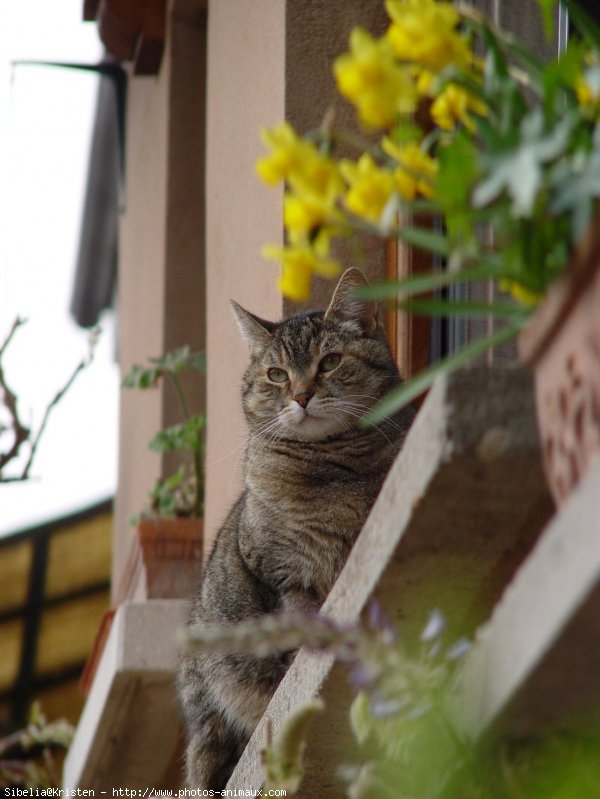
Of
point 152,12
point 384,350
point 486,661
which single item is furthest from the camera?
point 152,12

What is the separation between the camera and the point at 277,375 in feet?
10.1

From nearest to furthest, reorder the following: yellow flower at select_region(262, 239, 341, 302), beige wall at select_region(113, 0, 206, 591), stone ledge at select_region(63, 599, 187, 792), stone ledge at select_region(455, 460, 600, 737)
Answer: stone ledge at select_region(455, 460, 600, 737) → yellow flower at select_region(262, 239, 341, 302) → stone ledge at select_region(63, 599, 187, 792) → beige wall at select_region(113, 0, 206, 591)

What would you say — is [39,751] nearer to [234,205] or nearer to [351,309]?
[234,205]

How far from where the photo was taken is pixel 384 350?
305 cm

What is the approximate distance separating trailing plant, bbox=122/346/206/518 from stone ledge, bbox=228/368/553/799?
245cm

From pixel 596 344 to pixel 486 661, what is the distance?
371 millimetres

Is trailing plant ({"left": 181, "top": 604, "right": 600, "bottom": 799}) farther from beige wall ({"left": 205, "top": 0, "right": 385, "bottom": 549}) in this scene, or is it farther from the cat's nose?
beige wall ({"left": 205, "top": 0, "right": 385, "bottom": 549})

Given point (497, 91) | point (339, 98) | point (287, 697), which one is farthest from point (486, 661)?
point (339, 98)

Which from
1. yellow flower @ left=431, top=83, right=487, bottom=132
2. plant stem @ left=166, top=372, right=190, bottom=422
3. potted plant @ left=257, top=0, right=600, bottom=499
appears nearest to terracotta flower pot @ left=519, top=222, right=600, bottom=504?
potted plant @ left=257, top=0, right=600, bottom=499

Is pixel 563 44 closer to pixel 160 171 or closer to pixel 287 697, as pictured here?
pixel 287 697

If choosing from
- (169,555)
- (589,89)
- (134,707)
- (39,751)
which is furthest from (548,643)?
(39,751)

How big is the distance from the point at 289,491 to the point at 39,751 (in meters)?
3.50

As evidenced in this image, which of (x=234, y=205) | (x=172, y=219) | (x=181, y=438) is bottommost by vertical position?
(x=181, y=438)

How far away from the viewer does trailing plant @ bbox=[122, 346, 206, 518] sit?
14.0 feet
